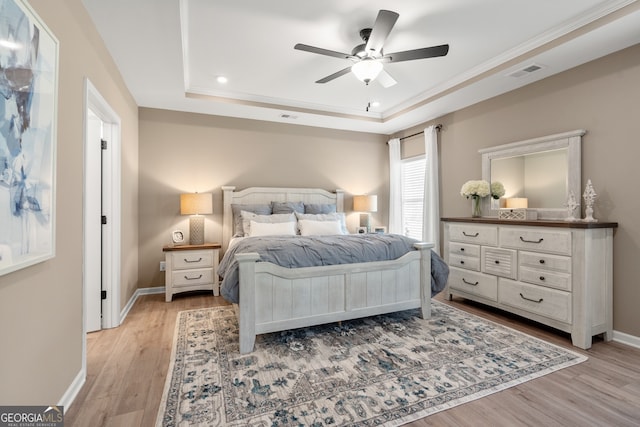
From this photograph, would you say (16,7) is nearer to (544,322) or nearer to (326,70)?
(326,70)

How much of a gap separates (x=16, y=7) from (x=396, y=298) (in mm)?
3158

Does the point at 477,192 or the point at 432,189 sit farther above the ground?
the point at 432,189

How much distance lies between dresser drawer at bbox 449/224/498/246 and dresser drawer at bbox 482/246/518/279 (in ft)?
0.30

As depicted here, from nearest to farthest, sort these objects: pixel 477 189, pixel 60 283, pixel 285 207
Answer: pixel 60 283, pixel 477 189, pixel 285 207

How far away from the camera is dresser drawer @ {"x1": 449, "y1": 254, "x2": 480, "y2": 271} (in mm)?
3438

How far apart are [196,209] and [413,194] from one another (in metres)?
3.47

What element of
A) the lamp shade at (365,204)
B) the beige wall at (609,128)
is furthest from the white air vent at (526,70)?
the lamp shade at (365,204)

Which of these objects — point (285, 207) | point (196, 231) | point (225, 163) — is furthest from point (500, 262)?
point (225, 163)

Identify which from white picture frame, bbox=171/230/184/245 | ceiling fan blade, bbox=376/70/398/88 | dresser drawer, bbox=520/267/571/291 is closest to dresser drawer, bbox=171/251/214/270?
white picture frame, bbox=171/230/184/245

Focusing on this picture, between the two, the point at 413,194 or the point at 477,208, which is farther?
the point at 413,194

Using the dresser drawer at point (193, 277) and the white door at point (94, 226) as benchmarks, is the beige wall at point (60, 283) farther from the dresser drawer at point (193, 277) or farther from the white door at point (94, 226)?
the dresser drawer at point (193, 277)

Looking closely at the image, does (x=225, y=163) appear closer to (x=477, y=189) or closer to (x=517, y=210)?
(x=477, y=189)

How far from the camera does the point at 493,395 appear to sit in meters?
1.86

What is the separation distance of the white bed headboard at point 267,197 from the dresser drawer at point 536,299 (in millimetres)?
2748
